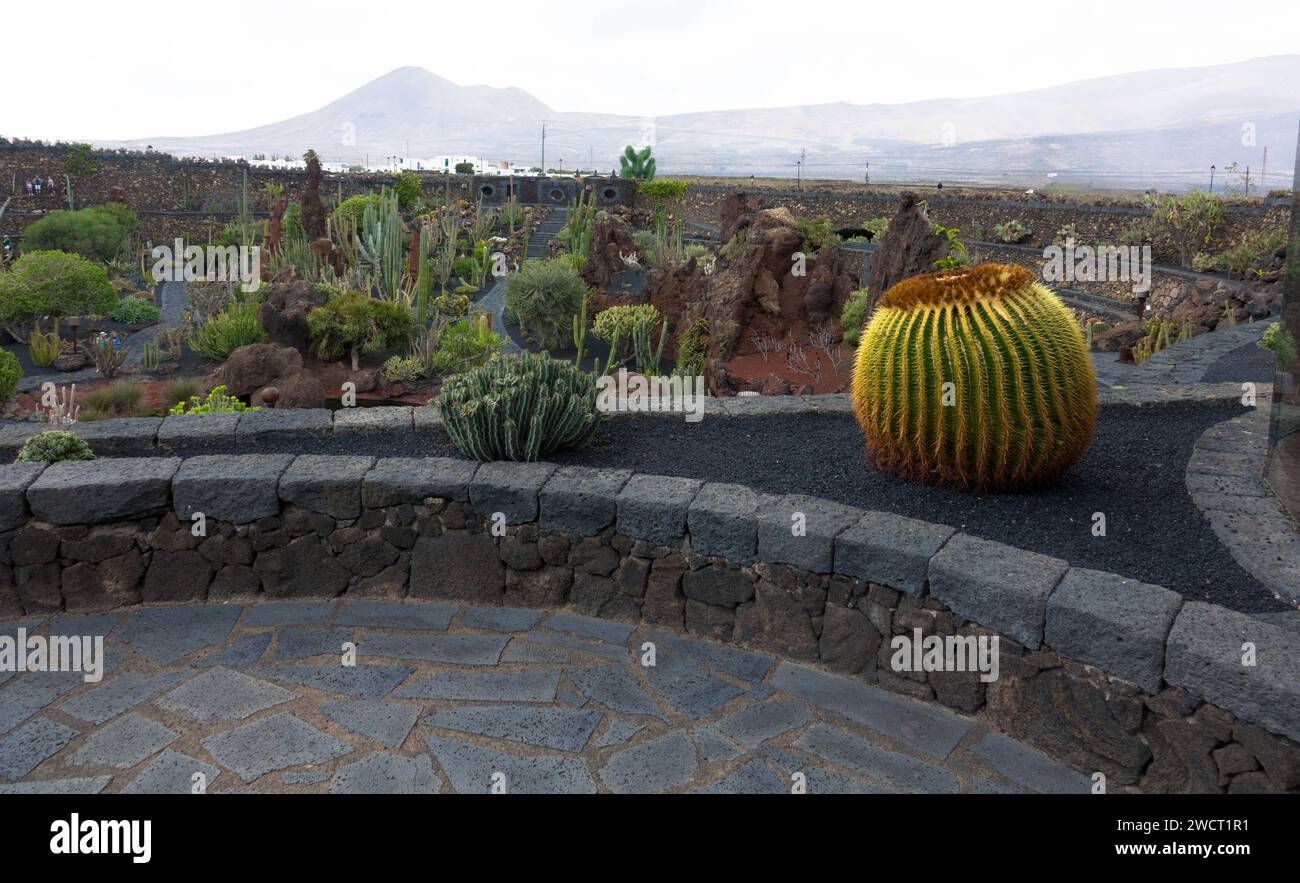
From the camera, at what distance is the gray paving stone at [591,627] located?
394 centimetres

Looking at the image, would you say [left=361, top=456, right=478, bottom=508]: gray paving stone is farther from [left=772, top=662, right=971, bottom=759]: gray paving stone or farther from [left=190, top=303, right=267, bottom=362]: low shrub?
[left=190, top=303, right=267, bottom=362]: low shrub

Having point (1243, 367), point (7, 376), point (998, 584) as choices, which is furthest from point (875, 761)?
point (7, 376)

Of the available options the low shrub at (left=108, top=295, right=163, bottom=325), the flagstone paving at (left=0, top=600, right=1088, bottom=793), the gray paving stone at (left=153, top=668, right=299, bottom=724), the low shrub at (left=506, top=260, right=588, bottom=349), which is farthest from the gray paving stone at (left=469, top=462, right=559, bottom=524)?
the low shrub at (left=108, top=295, right=163, bottom=325)

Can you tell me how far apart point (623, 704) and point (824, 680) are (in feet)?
2.40

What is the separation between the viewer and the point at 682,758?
3152mm

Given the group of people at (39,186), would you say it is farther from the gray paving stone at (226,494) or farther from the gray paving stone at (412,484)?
the gray paving stone at (412,484)

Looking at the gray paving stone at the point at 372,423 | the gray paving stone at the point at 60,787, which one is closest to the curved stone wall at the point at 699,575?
the gray paving stone at the point at 372,423

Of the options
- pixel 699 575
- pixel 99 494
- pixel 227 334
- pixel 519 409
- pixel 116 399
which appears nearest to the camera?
pixel 699 575

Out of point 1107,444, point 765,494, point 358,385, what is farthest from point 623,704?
point 358,385

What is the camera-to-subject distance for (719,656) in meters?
3.79

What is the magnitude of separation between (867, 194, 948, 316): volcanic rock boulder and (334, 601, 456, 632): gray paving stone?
4749 millimetres

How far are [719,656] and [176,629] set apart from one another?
7.07 feet

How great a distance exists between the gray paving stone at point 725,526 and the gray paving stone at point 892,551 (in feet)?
1.15

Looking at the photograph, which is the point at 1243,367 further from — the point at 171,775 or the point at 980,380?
the point at 171,775
